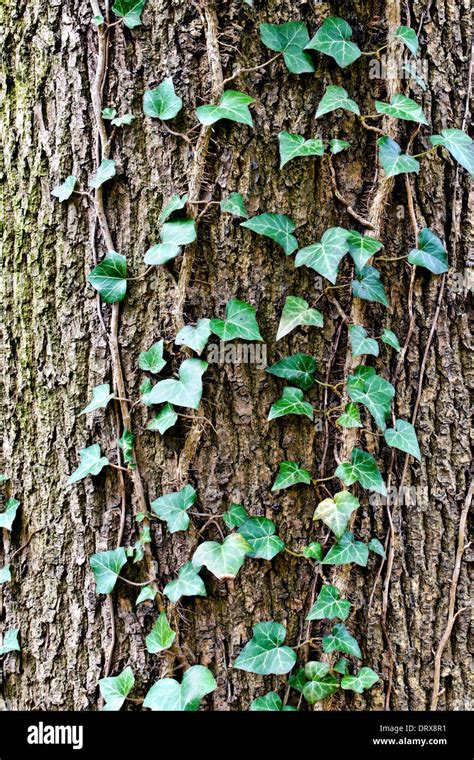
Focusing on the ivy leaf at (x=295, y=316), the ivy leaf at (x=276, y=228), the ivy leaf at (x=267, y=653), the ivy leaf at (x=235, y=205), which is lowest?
the ivy leaf at (x=267, y=653)

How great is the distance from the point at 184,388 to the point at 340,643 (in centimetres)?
65

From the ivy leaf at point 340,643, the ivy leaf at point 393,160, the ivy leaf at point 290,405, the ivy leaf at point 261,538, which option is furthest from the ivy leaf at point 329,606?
the ivy leaf at point 393,160

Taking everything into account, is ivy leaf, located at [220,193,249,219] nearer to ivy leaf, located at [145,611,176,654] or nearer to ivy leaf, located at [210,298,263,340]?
ivy leaf, located at [210,298,263,340]

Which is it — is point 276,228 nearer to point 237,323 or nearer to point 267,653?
point 237,323

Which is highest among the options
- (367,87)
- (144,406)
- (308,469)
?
(367,87)

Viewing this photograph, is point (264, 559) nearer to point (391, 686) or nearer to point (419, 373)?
point (391, 686)

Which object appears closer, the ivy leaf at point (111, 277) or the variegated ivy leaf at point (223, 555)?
the variegated ivy leaf at point (223, 555)

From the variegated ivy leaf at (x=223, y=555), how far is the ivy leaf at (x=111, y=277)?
0.58 meters

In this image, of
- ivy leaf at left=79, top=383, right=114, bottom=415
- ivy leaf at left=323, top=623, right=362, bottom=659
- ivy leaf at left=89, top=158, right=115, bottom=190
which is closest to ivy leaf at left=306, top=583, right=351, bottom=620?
ivy leaf at left=323, top=623, right=362, bottom=659

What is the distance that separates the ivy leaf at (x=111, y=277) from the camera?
130 centimetres

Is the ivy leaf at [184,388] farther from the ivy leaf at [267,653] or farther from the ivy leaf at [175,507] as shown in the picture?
the ivy leaf at [267,653]

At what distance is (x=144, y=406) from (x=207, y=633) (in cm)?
52
